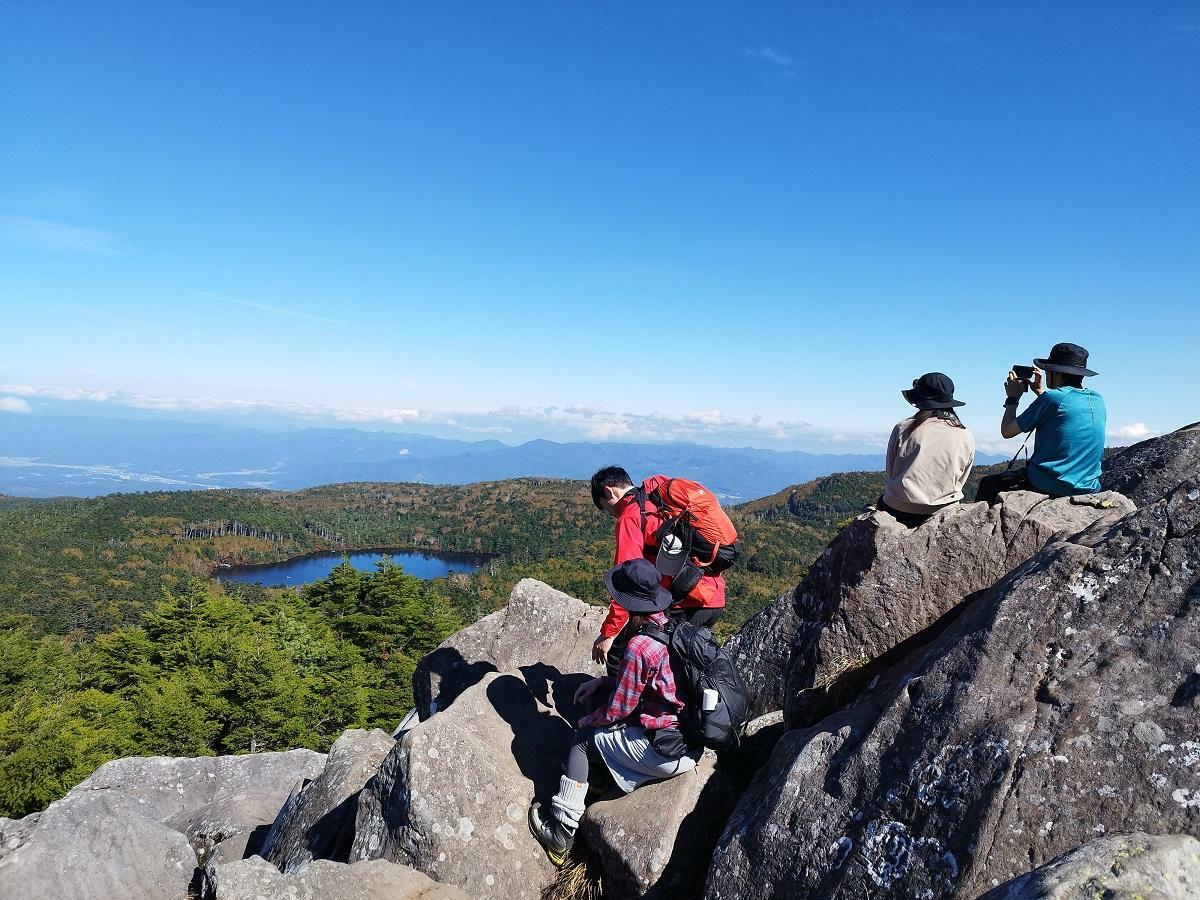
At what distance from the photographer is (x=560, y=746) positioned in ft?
26.3

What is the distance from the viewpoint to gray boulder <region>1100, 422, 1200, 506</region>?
9094mm

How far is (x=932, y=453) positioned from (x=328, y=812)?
8.56m

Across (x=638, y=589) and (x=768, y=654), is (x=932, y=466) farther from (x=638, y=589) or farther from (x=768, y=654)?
(x=638, y=589)

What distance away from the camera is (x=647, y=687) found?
6125mm

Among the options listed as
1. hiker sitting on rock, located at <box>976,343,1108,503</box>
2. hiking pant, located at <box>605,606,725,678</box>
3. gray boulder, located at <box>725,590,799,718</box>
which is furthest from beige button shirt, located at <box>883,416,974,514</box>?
hiking pant, located at <box>605,606,725,678</box>

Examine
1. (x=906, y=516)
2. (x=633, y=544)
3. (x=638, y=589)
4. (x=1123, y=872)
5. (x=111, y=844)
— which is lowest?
(x=111, y=844)

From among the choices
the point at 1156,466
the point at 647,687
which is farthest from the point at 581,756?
the point at 1156,466

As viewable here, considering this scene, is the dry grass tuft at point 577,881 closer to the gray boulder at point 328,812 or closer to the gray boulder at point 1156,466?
the gray boulder at point 328,812

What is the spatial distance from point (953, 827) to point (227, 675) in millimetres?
42437

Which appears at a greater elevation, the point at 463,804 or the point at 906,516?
the point at 906,516

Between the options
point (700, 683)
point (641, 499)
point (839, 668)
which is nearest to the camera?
point (700, 683)

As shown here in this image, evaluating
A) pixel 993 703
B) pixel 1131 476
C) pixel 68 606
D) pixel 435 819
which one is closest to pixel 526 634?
pixel 435 819

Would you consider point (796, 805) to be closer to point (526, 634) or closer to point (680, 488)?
point (680, 488)

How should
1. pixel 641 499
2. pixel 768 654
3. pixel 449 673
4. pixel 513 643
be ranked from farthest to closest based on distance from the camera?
pixel 449 673, pixel 513 643, pixel 768 654, pixel 641 499
